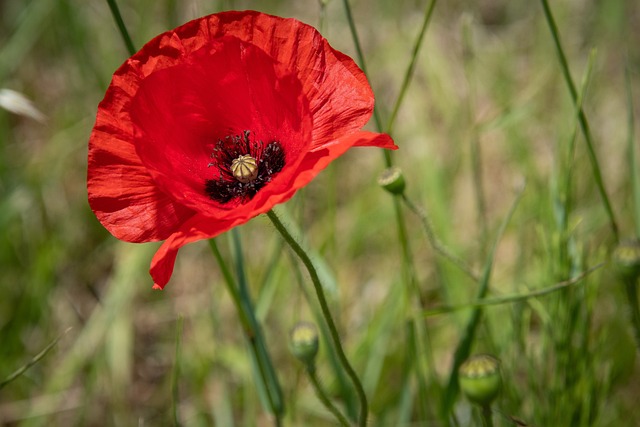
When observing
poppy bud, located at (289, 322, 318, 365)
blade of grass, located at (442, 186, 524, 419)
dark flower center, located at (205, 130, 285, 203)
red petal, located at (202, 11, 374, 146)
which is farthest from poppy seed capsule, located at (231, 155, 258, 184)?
blade of grass, located at (442, 186, 524, 419)

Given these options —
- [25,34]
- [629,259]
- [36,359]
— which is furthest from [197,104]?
[25,34]

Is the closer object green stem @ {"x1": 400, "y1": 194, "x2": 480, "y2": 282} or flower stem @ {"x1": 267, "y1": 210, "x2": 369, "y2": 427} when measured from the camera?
flower stem @ {"x1": 267, "y1": 210, "x2": 369, "y2": 427}

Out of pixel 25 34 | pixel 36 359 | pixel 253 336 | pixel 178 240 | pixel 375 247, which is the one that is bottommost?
pixel 375 247

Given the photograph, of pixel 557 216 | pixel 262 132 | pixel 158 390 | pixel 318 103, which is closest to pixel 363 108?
pixel 318 103

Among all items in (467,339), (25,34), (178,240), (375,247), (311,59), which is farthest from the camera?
(25,34)

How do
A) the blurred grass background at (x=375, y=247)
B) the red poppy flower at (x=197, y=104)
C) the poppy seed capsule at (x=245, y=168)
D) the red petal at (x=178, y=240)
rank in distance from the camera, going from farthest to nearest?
1. the blurred grass background at (x=375, y=247)
2. the poppy seed capsule at (x=245, y=168)
3. the red poppy flower at (x=197, y=104)
4. the red petal at (x=178, y=240)

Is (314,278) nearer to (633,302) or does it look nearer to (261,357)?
(261,357)

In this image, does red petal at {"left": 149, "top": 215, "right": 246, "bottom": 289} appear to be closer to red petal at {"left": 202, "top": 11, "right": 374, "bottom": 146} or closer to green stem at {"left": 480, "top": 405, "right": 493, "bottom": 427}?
red petal at {"left": 202, "top": 11, "right": 374, "bottom": 146}

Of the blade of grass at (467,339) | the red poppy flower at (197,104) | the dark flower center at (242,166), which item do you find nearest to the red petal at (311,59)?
the red poppy flower at (197,104)

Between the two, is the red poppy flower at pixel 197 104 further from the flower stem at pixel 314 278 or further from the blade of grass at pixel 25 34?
the blade of grass at pixel 25 34
